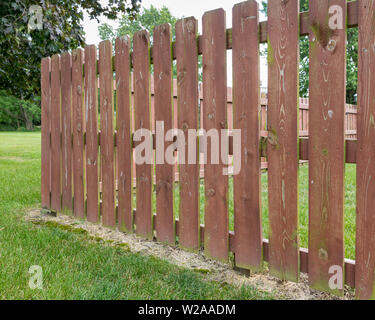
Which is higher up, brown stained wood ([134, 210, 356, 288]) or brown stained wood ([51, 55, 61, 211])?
brown stained wood ([51, 55, 61, 211])

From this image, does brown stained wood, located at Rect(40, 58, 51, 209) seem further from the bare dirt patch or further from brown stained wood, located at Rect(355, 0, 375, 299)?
brown stained wood, located at Rect(355, 0, 375, 299)

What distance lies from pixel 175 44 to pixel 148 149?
85 centimetres

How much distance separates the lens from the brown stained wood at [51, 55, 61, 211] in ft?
12.3

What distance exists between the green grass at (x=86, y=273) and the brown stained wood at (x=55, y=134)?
59 centimetres

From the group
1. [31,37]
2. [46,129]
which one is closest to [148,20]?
[31,37]

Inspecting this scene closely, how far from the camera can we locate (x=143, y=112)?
9.25 feet

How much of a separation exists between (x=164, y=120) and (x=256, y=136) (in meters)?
0.82

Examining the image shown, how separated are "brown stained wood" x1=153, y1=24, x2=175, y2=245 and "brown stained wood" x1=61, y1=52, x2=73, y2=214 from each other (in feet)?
4.37

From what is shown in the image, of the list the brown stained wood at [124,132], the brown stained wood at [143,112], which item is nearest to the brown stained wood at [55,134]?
the brown stained wood at [124,132]

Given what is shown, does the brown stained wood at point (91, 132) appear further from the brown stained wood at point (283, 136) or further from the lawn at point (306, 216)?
the brown stained wood at point (283, 136)

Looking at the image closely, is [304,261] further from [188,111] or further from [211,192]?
[188,111]

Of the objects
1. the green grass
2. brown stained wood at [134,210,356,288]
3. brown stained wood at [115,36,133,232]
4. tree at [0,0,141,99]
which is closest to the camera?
brown stained wood at [134,210,356,288]

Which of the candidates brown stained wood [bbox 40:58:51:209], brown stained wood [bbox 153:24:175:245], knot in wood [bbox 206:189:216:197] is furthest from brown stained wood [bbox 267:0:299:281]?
brown stained wood [bbox 40:58:51:209]

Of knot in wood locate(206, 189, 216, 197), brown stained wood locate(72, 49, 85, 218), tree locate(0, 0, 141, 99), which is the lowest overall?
knot in wood locate(206, 189, 216, 197)
